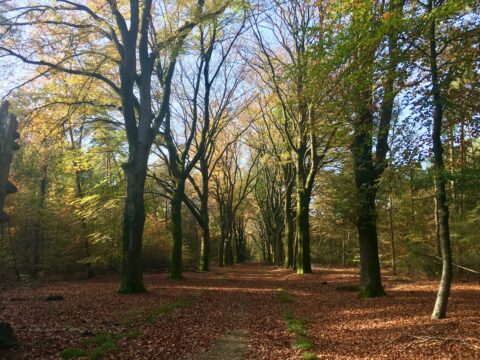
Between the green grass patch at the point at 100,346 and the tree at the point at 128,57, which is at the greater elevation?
the tree at the point at 128,57

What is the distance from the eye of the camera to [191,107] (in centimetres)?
2698

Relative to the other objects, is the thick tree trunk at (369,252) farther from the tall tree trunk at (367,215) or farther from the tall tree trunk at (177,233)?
the tall tree trunk at (177,233)

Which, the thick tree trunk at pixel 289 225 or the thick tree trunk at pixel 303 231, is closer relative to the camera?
the thick tree trunk at pixel 303 231

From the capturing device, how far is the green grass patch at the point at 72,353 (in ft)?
20.6

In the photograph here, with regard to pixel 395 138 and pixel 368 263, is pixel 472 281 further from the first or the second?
pixel 395 138

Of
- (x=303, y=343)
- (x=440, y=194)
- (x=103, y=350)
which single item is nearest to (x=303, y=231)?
(x=440, y=194)

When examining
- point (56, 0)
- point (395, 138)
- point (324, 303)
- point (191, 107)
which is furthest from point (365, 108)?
point (191, 107)

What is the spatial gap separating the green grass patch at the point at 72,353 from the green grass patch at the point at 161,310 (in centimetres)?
284

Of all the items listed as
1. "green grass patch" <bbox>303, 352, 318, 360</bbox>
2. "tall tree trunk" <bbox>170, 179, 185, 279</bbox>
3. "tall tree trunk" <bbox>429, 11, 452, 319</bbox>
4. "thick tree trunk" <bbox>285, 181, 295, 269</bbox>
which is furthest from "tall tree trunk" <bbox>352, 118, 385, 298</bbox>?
"thick tree trunk" <bbox>285, 181, 295, 269</bbox>

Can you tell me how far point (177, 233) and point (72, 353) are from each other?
49.0 ft

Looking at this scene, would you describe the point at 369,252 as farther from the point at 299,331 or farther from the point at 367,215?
the point at 299,331

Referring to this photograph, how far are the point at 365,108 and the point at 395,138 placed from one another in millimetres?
1437

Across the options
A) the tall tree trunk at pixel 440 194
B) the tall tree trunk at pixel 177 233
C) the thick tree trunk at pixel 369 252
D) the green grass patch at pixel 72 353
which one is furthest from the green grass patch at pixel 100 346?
the tall tree trunk at pixel 177 233

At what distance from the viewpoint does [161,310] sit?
10.8 metres
